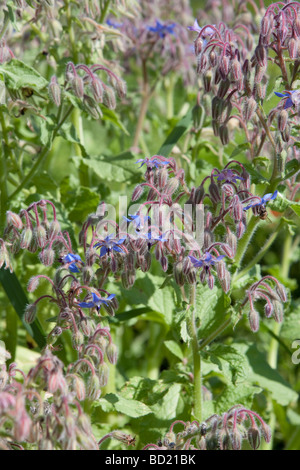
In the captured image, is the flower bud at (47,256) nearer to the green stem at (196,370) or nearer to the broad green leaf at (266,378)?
the green stem at (196,370)

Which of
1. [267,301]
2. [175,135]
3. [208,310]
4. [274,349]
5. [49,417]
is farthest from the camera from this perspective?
[274,349]

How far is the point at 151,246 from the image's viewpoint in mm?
1801

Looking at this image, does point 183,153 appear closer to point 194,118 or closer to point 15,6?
point 194,118

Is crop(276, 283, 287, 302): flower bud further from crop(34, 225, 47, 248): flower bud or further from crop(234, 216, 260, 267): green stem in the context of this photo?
crop(34, 225, 47, 248): flower bud

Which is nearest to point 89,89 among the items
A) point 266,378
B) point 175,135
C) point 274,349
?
point 175,135

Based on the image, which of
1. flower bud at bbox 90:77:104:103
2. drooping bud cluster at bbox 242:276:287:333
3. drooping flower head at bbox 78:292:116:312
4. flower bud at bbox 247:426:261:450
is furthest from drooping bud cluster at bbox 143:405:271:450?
flower bud at bbox 90:77:104:103

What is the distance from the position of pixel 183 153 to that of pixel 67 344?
2.94ft

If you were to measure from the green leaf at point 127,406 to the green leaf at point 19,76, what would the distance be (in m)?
1.03

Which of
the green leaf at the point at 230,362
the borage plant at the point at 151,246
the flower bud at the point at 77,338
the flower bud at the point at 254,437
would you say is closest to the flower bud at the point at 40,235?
the borage plant at the point at 151,246

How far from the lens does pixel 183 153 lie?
8.59 ft

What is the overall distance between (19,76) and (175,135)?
2.06ft

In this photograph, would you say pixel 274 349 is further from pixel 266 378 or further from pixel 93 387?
pixel 93 387

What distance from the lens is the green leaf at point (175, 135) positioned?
2.41 m

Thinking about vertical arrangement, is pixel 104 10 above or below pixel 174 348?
above
